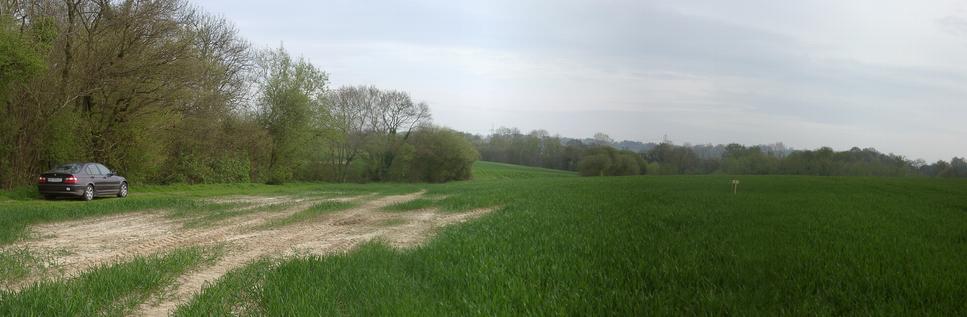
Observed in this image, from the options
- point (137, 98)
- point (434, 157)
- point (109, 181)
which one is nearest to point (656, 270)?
point (109, 181)

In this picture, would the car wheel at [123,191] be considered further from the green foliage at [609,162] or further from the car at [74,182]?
the green foliage at [609,162]

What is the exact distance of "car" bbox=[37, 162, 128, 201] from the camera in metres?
18.3

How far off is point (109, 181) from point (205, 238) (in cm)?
1420

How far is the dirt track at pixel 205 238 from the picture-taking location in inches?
262

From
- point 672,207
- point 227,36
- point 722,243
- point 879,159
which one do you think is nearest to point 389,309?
point 722,243

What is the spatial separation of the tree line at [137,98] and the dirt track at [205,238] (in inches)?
410

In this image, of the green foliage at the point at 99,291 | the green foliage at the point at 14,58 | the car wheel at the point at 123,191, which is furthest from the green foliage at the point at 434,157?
the green foliage at the point at 99,291

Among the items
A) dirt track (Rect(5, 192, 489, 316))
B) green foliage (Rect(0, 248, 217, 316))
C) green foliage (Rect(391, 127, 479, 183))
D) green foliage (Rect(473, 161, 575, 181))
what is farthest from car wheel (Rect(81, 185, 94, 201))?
green foliage (Rect(391, 127, 479, 183))

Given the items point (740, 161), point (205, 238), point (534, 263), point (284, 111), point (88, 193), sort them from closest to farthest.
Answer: point (534, 263) < point (205, 238) < point (740, 161) < point (88, 193) < point (284, 111)

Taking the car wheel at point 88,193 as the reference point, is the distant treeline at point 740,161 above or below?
above

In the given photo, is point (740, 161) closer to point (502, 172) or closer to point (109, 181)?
point (109, 181)

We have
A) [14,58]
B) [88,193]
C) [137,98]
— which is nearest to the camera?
[14,58]

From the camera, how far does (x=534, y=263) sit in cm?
587

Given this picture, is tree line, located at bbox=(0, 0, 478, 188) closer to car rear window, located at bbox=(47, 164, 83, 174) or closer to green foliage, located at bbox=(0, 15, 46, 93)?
green foliage, located at bbox=(0, 15, 46, 93)
